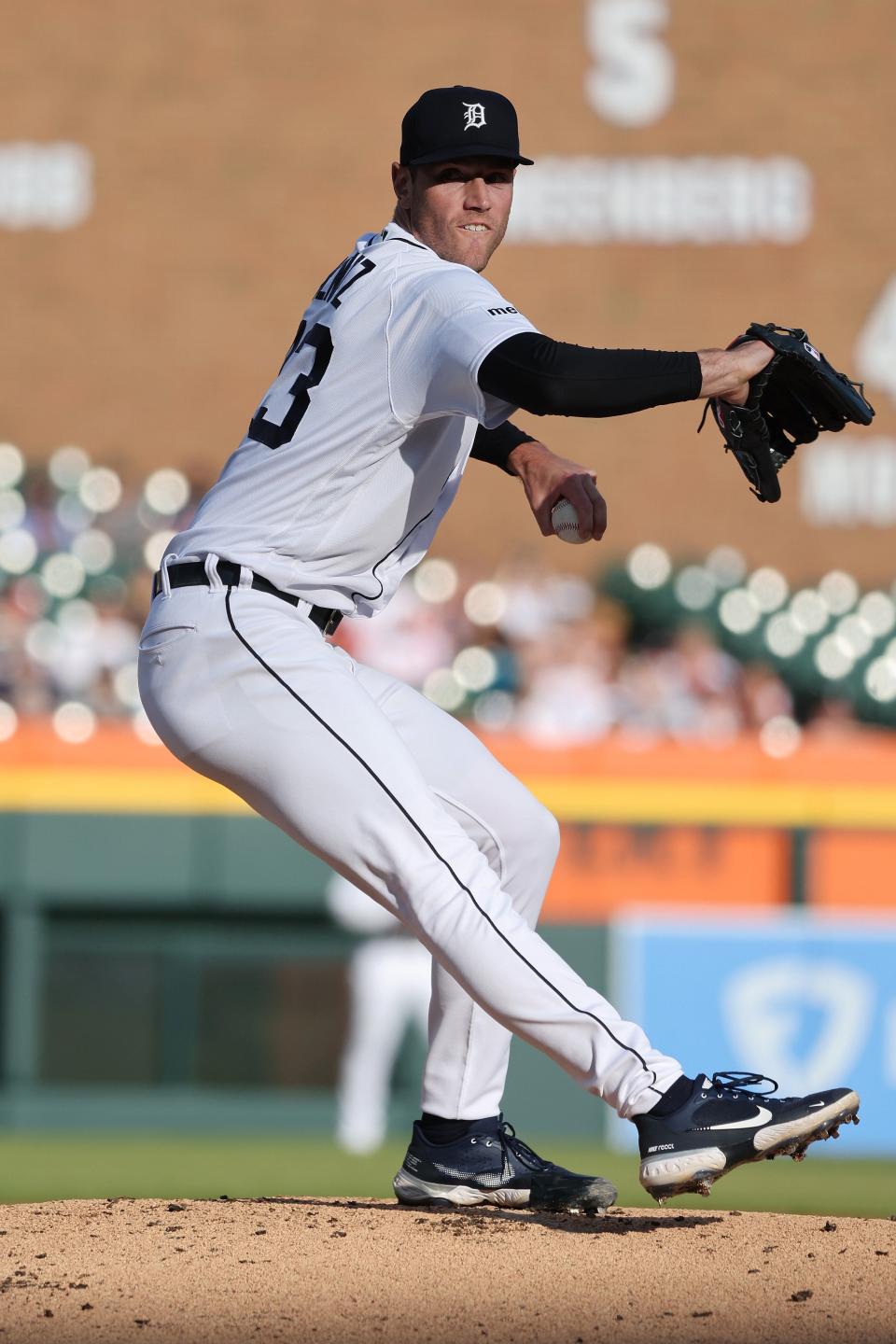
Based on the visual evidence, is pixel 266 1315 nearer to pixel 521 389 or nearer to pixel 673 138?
pixel 521 389

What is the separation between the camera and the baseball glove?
2.89 m

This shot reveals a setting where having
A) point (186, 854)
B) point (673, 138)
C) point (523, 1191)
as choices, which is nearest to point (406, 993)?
point (186, 854)

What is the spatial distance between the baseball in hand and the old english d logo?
4.52 metres

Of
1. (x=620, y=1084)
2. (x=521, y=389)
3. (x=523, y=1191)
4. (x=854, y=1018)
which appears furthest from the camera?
(x=854, y=1018)

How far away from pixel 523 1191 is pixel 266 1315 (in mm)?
762

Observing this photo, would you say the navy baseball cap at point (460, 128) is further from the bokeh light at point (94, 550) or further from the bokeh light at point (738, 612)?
the bokeh light at point (738, 612)

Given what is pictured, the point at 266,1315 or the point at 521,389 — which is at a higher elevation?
the point at 521,389

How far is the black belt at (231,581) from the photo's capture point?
2979mm

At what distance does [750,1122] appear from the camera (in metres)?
2.86

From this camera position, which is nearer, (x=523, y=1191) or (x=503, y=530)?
(x=523, y=1191)

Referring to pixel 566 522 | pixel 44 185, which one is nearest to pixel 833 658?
pixel 44 185

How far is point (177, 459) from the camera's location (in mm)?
13188

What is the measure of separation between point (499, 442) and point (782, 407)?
1.61ft

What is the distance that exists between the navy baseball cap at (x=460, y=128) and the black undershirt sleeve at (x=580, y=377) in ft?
1.32
